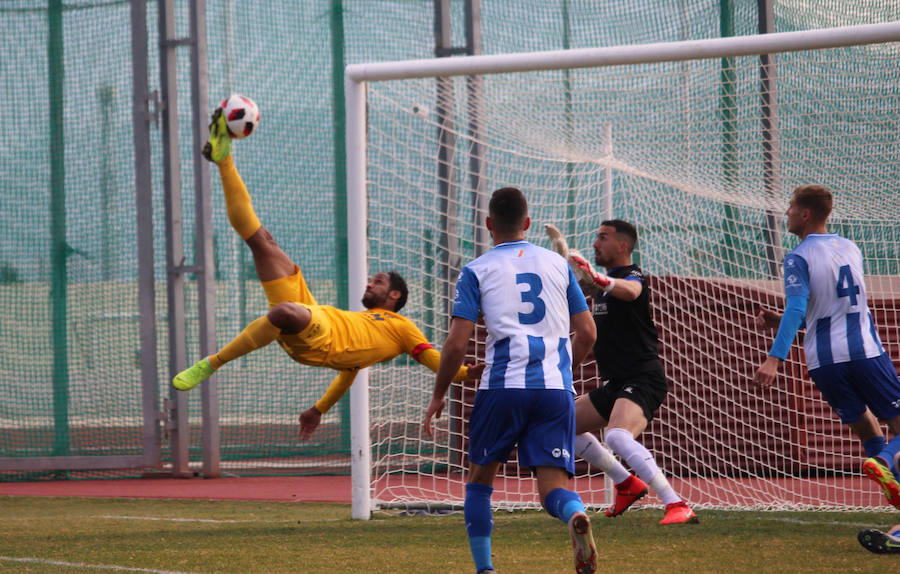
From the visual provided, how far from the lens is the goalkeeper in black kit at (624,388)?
6422 mm

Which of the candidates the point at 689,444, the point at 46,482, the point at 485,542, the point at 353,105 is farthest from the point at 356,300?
the point at 46,482

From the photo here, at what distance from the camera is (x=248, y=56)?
→ 11.9m

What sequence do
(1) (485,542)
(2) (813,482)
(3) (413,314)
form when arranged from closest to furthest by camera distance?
(1) (485,542)
(2) (813,482)
(3) (413,314)

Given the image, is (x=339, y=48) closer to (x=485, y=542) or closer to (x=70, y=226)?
(x=70, y=226)

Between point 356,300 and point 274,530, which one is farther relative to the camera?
point 356,300

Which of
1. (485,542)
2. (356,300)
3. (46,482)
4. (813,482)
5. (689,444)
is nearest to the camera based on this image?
(485,542)

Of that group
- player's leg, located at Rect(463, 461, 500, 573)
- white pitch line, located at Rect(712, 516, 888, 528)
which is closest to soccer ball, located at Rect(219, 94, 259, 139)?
player's leg, located at Rect(463, 461, 500, 573)

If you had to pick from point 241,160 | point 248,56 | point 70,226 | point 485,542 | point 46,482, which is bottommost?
point 46,482

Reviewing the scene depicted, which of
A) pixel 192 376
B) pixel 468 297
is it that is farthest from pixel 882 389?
pixel 192 376

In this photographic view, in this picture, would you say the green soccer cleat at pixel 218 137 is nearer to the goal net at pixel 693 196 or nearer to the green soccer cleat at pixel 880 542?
the goal net at pixel 693 196

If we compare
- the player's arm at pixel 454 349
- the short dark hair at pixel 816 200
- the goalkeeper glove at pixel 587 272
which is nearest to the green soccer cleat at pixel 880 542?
the short dark hair at pixel 816 200

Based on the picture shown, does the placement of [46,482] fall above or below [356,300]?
below

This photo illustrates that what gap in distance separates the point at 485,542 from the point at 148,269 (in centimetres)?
782

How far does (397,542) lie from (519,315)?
7.89 ft
